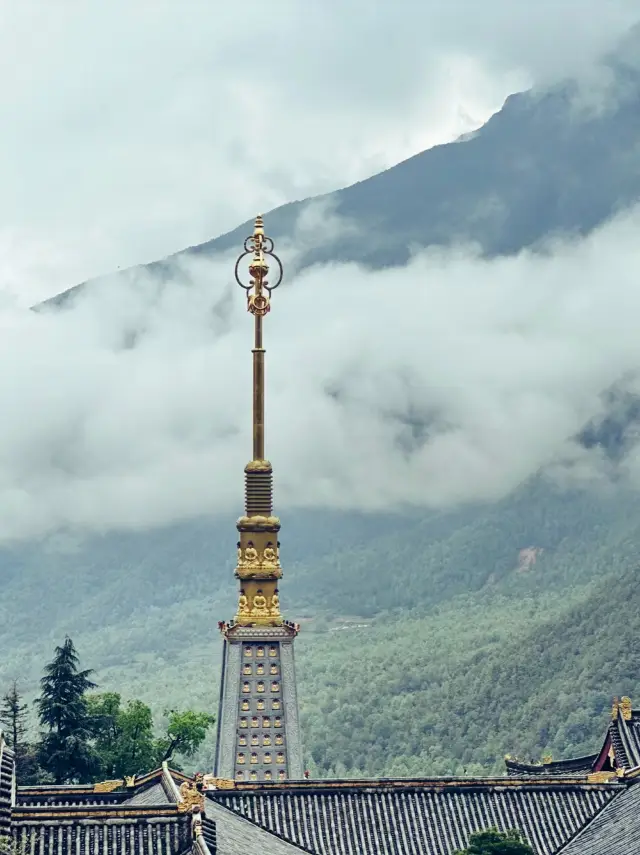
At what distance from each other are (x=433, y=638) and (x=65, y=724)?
3042 inches

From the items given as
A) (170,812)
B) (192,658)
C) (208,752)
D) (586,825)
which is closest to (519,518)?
(192,658)

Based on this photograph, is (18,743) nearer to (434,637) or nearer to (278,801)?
(278,801)

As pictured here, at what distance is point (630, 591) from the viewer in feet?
381

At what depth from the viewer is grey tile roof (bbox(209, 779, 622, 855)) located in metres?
49.7

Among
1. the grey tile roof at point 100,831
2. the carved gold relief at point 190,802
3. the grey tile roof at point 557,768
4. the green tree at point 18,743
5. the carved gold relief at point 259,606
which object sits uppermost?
the carved gold relief at point 259,606

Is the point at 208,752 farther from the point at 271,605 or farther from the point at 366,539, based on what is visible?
the point at 366,539

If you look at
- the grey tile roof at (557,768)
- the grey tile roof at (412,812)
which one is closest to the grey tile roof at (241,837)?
the grey tile roof at (412,812)

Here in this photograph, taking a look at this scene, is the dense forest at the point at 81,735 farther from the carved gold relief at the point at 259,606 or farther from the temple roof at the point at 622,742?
the temple roof at the point at 622,742

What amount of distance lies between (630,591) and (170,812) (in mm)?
81339

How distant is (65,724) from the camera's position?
65.2 metres

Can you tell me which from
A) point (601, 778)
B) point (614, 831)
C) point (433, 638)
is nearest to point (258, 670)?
point (601, 778)

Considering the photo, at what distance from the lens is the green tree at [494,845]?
44781 mm

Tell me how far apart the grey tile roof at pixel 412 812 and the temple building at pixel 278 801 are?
0.04m

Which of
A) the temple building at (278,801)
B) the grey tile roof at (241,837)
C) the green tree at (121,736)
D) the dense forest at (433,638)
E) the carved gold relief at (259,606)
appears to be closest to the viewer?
the temple building at (278,801)
